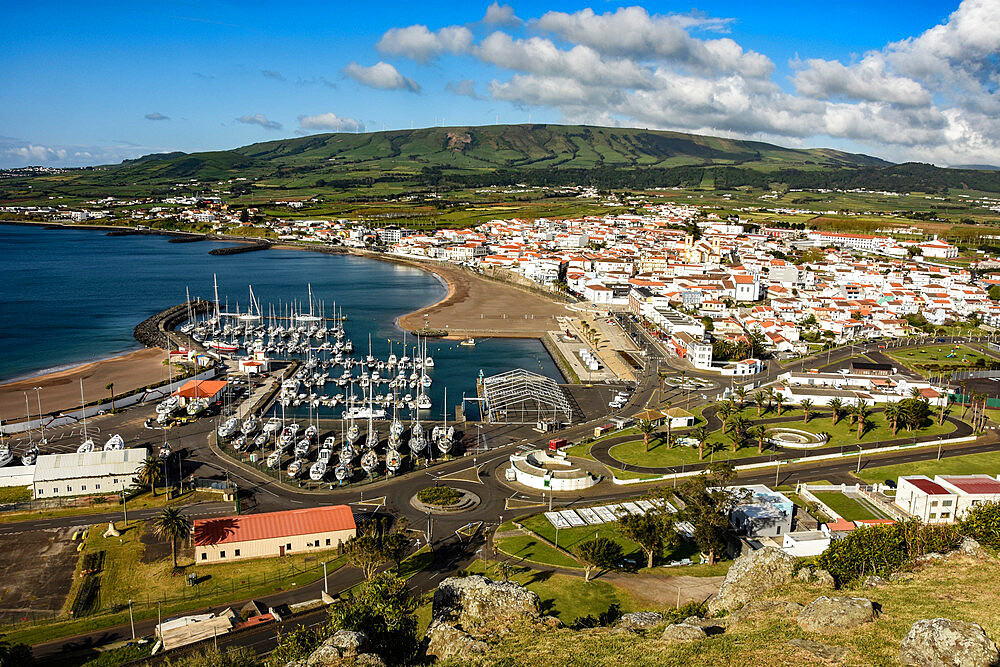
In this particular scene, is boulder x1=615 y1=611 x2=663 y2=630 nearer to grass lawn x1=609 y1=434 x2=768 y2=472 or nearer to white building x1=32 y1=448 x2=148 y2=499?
grass lawn x1=609 y1=434 x2=768 y2=472

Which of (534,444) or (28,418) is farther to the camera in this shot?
(28,418)

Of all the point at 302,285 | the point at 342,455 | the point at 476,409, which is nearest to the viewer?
the point at 342,455

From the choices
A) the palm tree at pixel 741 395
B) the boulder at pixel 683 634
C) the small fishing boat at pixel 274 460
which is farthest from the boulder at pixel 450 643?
the palm tree at pixel 741 395

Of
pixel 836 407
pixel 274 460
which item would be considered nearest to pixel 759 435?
pixel 836 407

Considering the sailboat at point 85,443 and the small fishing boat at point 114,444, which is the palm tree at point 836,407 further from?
the sailboat at point 85,443

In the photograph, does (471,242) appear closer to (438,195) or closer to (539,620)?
(438,195)

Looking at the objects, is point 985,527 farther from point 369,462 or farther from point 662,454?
point 369,462

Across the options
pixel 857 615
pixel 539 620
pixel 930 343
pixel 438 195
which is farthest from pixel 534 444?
pixel 438 195

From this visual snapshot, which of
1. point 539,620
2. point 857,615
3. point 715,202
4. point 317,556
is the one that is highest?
point 715,202
